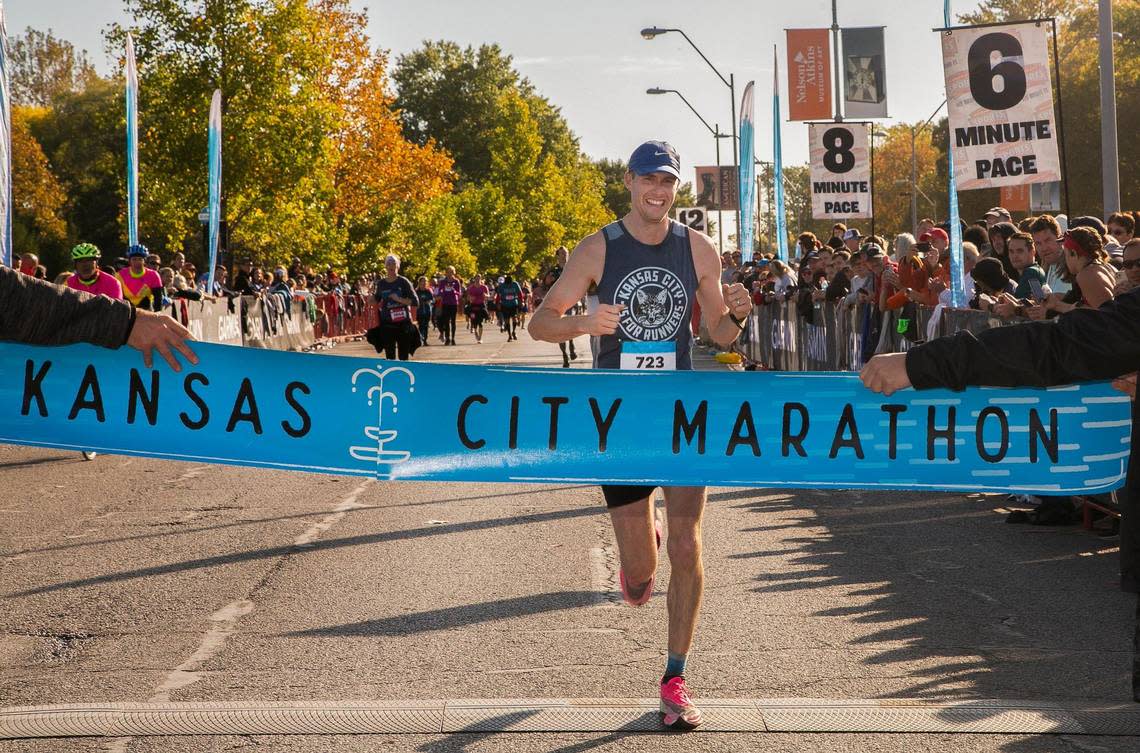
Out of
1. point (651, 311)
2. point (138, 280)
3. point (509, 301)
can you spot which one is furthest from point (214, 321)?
point (651, 311)

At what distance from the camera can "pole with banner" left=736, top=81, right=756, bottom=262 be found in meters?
32.3

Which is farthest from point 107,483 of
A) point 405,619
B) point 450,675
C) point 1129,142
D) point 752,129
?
point 1129,142

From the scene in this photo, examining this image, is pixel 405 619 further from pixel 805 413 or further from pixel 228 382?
pixel 805 413

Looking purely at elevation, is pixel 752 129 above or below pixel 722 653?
above

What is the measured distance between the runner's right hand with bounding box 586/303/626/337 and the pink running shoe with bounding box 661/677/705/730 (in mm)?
1350

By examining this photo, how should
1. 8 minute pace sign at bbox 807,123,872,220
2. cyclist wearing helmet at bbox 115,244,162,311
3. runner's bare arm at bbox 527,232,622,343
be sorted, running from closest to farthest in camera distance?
runner's bare arm at bbox 527,232,622,343, cyclist wearing helmet at bbox 115,244,162,311, 8 minute pace sign at bbox 807,123,872,220

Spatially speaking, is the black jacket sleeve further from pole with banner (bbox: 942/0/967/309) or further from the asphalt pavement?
pole with banner (bbox: 942/0/967/309)

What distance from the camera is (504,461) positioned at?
5.80m

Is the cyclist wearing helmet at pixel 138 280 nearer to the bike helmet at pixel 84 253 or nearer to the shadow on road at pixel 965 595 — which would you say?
the bike helmet at pixel 84 253

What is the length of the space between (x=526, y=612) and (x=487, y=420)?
2.07 metres

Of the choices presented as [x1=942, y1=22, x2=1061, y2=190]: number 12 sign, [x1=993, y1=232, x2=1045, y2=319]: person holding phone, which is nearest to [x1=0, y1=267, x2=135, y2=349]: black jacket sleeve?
[x1=993, y1=232, x2=1045, y2=319]: person holding phone

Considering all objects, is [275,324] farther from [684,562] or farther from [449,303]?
[684,562]

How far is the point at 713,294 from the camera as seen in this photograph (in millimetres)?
6000

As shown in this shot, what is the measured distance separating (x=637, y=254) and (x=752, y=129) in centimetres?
2716
